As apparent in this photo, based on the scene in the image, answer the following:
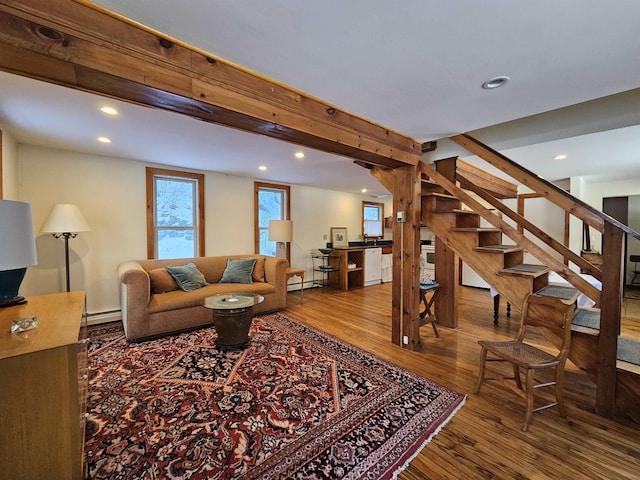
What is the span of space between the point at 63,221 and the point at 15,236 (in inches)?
92.3

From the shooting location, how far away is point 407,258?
9.66 ft

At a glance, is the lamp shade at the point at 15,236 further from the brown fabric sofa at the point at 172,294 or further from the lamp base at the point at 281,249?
the lamp base at the point at 281,249

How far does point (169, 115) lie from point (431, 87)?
2.09 meters

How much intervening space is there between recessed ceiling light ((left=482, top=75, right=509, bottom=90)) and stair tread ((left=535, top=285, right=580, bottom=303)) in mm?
1691

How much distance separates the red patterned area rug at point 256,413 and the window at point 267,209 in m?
2.74

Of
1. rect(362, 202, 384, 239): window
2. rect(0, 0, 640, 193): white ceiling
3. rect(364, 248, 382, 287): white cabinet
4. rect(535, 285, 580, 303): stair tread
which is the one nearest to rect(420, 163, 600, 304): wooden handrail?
rect(535, 285, 580, 303): stair tread

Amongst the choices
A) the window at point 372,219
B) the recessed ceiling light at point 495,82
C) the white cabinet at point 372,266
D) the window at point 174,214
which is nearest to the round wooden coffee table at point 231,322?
the window at point 174,214

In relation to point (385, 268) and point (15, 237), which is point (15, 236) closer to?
point (15, 237)

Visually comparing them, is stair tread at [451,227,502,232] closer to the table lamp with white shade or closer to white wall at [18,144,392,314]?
the table lamp with white shade

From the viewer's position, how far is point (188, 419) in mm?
1823

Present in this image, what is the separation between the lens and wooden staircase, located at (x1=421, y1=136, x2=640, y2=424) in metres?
1.81

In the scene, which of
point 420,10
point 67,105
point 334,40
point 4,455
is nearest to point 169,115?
point 67,105

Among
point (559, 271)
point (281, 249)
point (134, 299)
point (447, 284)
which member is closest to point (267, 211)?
point (281, 249)

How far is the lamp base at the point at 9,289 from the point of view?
173 centimetres
